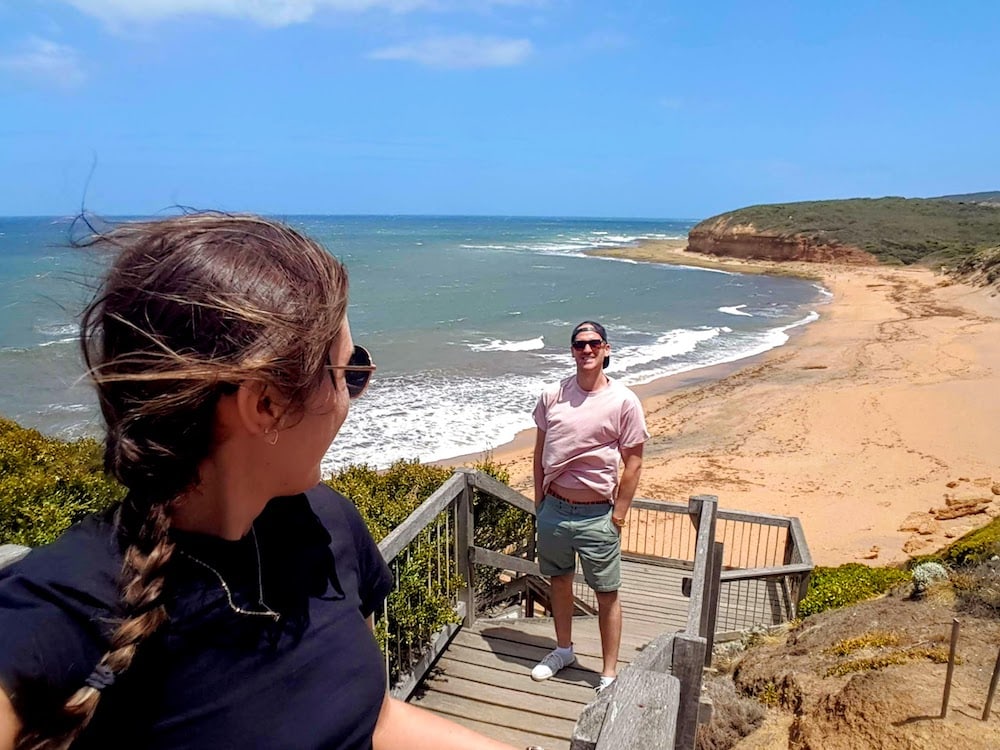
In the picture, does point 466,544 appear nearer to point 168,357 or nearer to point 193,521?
point 193,521

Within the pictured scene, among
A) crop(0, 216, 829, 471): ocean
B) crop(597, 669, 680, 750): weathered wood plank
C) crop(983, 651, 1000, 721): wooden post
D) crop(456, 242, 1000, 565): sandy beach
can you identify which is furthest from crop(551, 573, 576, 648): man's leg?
crop(456, 242, 1000, 565): sandy beach

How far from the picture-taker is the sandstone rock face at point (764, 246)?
197 ft

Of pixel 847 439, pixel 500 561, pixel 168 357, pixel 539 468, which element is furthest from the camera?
pixel 847 439

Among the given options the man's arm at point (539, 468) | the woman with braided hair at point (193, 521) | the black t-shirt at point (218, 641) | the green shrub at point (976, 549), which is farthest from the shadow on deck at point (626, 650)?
the green shrub at point (976, 549)

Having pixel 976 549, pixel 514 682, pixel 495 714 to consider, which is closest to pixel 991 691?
pixel 514 682

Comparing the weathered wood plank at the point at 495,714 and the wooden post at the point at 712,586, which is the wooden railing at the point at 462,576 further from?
the weathered wood plank at the point at 495,714

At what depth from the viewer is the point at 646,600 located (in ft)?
22.7

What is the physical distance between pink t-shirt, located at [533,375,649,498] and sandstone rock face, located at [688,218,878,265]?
62121 mm

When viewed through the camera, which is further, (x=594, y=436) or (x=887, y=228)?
(x=887, y=228)

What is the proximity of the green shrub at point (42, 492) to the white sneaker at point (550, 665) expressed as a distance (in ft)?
7.80

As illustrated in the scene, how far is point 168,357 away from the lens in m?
0.92

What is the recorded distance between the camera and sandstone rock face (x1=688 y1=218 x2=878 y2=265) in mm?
60162

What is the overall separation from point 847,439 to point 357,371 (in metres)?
17.1

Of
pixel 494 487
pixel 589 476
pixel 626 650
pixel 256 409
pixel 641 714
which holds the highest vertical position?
pixel 256 409
